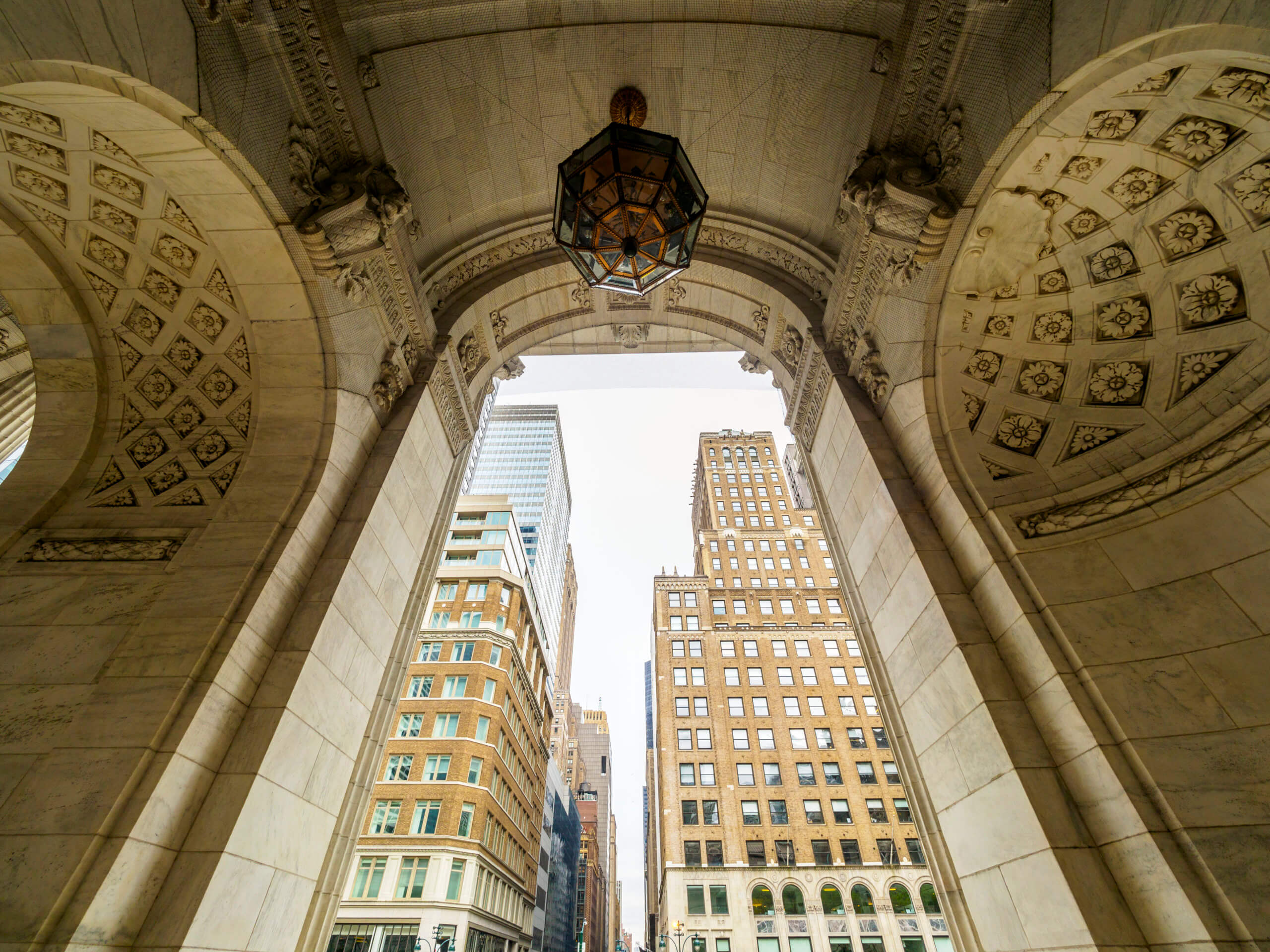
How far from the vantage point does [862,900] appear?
4025 centimetres

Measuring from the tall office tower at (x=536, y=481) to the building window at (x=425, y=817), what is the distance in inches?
2356

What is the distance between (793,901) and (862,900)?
4765 millimetres

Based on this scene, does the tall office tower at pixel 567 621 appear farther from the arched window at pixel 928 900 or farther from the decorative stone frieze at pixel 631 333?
the decorative stone frieze at pixel 631 333

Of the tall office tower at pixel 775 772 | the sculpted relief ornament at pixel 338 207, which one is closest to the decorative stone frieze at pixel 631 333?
the sculpted relief ornament at pixel 338 207

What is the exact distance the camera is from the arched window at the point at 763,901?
4009 cm

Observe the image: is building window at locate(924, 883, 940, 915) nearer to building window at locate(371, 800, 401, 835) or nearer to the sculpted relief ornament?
building window at locate(371, 800, 401, 835)

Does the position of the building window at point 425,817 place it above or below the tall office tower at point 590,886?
below

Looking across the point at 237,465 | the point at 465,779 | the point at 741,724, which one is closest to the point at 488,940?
the point at 465,779

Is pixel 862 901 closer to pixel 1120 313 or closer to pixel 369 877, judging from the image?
pixel 369 877

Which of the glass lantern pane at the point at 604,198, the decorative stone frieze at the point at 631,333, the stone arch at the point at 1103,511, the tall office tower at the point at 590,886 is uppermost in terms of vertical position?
the tall office tower at the point at 590,886

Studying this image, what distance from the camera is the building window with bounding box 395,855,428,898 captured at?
99.9ft

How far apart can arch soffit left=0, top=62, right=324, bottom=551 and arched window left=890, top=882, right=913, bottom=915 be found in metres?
49.8

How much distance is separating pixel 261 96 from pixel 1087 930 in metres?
11.7

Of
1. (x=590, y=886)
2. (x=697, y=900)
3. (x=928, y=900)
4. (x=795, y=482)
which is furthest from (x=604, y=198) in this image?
(x=590, y=886)
